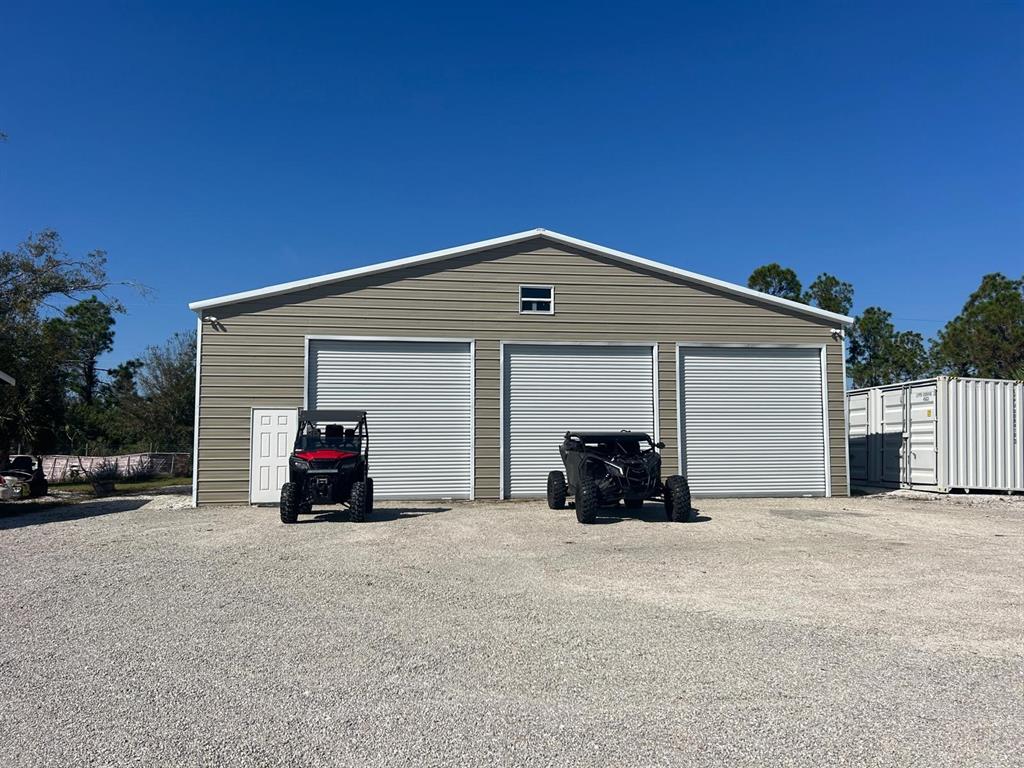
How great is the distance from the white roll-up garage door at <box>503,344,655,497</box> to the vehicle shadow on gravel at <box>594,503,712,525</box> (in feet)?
8.30

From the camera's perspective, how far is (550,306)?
15312 millimetres

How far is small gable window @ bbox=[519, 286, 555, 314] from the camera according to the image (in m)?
15.3

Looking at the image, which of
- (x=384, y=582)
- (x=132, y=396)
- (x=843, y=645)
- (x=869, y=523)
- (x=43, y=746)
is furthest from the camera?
(x=132, y=396)

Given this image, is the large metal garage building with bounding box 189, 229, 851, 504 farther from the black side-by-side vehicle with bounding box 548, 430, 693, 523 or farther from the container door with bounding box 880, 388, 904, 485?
the black side-by-side vehicle with bounding box 548, 430, 693, 523

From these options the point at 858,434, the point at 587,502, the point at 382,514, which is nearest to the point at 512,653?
the point at 587,502

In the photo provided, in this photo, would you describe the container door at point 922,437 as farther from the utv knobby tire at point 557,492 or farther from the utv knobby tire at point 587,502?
the utv knobby tire at point 587,502

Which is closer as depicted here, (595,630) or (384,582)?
(595,630)

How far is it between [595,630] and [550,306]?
423 inches

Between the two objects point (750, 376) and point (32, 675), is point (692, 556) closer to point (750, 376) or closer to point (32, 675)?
point (32, 675)

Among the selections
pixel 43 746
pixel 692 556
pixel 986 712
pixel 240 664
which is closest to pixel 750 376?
pixel 692 556

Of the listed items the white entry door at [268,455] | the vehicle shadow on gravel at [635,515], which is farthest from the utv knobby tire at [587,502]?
the white entry door at [268,455]

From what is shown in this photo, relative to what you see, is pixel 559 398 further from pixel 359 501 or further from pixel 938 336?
pixel 938 336

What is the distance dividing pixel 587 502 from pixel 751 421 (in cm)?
641

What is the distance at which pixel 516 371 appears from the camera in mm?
15094
